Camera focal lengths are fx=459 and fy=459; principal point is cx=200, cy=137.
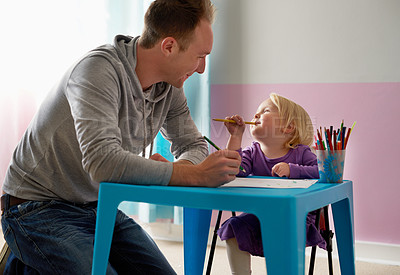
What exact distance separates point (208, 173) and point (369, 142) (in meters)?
1.46

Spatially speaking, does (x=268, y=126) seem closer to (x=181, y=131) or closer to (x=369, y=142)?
(x=181, y=131)

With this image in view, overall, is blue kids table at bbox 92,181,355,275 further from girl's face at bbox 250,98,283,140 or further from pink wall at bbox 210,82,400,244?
pink wall at bbox 210,82,400,244

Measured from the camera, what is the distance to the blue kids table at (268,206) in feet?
2.51

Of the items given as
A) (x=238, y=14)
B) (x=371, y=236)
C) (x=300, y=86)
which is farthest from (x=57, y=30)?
(x=371, y=236)

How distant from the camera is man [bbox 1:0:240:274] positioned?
939 mm

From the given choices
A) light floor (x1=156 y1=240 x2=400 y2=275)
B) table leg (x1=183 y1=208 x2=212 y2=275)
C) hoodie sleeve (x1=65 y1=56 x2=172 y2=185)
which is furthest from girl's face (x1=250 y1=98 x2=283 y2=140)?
light floor (x1=156 y1=240 x2=400 y2=275)

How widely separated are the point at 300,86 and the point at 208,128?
0.53 m

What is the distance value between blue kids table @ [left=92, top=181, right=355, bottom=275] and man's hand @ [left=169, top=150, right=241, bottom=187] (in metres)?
0.03

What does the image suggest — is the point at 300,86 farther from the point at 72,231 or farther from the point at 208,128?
the point at 72,231

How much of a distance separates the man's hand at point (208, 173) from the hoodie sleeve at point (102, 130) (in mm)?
22

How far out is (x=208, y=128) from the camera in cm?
246

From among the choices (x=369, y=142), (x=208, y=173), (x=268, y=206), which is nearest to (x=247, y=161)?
(x=208, y=173)

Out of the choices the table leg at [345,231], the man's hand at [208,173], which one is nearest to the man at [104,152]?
the man's hand at [208,173]

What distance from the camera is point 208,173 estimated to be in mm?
928
